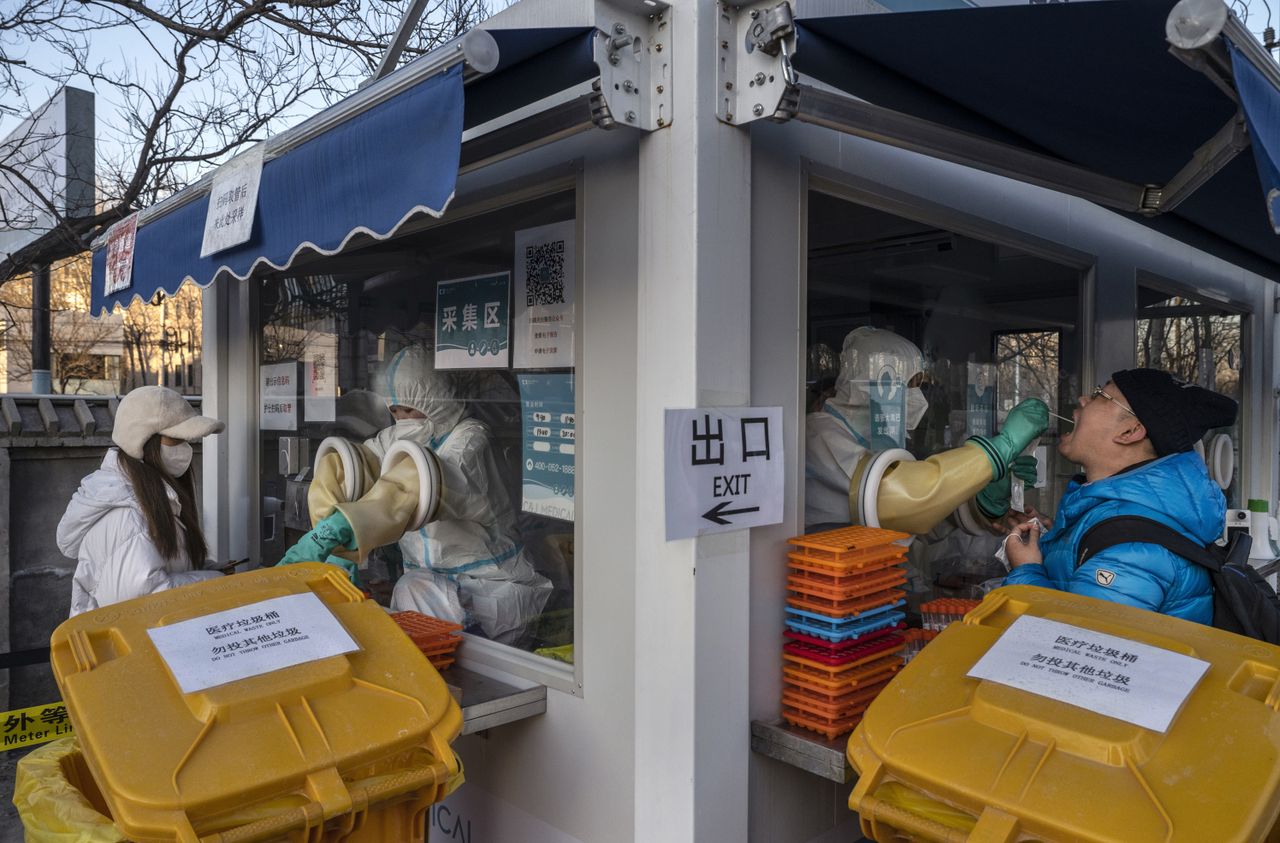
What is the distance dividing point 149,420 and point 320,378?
3.85ft

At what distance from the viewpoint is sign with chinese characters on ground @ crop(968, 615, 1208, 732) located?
1.54 m

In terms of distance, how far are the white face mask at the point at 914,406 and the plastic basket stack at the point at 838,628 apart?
897 mm

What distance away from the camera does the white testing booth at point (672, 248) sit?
6.80 ft

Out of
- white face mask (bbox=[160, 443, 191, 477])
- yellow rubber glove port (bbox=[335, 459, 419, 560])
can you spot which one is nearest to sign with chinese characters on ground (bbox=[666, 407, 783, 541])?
→ yellow rubber glove port (bbox=[335, 459, 419, 560])

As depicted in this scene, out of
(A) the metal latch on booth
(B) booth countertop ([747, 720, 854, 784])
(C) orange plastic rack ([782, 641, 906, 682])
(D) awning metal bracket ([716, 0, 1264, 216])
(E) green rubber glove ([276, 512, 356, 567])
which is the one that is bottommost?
(B) booth countertop ([747, 720, 854, 784])

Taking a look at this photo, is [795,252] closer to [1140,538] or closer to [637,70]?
[637,70]

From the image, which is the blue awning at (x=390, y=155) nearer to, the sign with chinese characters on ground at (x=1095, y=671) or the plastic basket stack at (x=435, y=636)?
the plastic basket stack at (x=435, y=636)

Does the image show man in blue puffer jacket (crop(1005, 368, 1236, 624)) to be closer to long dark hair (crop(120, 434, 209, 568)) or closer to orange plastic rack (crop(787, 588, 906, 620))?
orange plastic rack (crop(787, 588, 906, 620))

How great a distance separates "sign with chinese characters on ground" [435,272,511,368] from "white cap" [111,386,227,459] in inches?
35.6

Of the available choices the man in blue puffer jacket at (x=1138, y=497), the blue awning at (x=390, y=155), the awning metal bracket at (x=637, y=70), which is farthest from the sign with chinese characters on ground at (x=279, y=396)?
the man in blue puffer jacket at (x=1138, y=497)

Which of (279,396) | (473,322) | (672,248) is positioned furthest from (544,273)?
(279,396)

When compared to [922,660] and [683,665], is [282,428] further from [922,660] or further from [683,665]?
[922,660]

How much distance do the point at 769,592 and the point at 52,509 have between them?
5.06 meters

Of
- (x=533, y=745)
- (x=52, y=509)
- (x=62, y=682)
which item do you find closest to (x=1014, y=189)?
(x=533, y=745)
